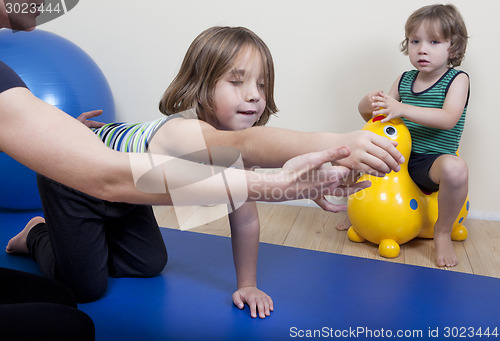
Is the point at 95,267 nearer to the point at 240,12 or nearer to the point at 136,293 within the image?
the point at 136,293

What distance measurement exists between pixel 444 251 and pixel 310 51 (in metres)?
0.90

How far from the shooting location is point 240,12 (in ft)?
6.11

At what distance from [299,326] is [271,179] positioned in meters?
0.46

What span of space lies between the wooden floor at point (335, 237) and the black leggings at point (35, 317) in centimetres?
82

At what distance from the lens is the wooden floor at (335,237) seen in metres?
1.42

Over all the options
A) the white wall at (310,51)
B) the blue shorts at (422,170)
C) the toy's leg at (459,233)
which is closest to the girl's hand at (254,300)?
the blue shorts at (422,170)

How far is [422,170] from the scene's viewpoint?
1.47m

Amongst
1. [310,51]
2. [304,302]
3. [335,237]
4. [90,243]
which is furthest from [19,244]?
[310,51]

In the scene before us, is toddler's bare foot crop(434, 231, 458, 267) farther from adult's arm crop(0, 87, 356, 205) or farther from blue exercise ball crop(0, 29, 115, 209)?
blue exercise ball crop(0, 29, 115, 209)

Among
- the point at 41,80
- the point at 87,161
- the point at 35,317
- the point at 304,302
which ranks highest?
the point at 87,161

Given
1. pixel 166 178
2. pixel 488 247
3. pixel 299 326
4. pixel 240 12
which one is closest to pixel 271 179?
pixel 166 178

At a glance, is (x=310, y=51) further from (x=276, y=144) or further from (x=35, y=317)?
(x=35, y=317)

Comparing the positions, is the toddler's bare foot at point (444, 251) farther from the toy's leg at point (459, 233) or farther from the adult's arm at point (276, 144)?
the adult's arm at point (276, 144)

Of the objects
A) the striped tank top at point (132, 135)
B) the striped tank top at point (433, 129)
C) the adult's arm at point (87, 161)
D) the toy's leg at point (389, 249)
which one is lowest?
the toy's leg at point (389, 249)
